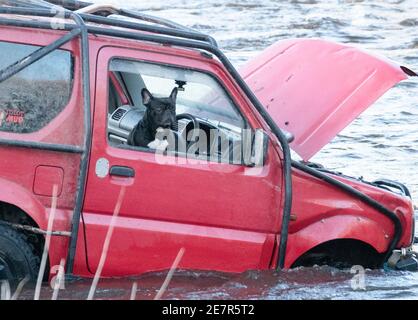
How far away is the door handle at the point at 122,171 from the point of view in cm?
592

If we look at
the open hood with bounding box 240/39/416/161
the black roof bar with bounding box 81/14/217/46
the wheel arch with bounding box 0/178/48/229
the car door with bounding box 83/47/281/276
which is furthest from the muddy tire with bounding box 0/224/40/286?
the open hood with bounding box 240/39/416/161

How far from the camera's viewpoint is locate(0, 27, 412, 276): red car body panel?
584cm

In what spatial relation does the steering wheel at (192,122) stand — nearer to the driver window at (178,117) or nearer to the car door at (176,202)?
the driver window at (178,117)

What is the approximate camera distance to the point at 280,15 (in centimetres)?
1862

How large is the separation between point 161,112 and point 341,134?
239 inches

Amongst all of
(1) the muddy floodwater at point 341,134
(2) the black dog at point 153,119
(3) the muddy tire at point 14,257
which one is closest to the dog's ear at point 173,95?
(2) the black dog at point 153,119

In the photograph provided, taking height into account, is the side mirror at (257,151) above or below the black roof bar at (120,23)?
below

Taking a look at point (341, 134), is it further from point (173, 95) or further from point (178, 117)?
point (173, 95)

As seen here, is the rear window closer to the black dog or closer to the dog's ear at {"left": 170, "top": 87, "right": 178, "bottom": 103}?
the black dog

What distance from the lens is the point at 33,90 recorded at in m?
5.91

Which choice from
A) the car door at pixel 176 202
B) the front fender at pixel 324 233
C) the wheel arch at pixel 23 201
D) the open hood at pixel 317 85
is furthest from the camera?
the open hood at pixel 317 85

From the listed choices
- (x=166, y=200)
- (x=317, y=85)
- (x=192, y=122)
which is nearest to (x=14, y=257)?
(x=166, y=200)
